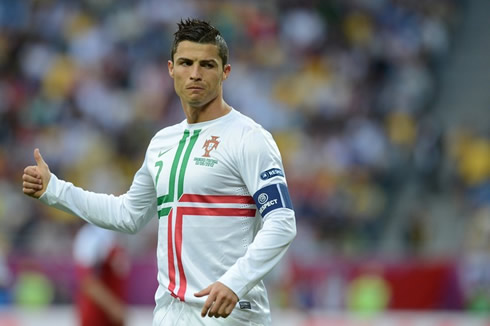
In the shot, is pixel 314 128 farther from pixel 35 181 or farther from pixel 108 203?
pixel 35 181

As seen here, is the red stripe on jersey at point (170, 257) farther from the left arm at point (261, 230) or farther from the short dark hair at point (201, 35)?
the short dark hair at point (201, 35)

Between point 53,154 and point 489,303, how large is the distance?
21.5 feet

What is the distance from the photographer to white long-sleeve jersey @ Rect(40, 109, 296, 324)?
14.3 feet

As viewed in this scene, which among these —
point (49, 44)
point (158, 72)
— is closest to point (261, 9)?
point (158, 72)

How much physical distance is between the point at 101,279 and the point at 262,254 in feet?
15.2

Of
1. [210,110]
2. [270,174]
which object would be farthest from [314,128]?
[270,174]

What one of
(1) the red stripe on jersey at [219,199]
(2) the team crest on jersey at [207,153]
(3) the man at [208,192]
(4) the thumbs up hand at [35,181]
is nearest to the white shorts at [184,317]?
(3) the man at [208,192]

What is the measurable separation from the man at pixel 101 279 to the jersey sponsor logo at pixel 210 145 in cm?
407

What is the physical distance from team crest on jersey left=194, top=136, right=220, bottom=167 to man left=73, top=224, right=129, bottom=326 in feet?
13.4

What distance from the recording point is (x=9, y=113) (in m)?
15.8

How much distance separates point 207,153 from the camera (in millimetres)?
4594

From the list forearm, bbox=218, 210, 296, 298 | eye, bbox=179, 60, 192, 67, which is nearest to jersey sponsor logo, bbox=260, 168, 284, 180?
forearm, bbox=218, 210, 296, 298

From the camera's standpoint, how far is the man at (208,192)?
4.43m

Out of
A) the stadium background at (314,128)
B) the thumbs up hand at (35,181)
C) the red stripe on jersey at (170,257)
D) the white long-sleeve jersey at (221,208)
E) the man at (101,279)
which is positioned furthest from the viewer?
the stadium background at (314,128)
